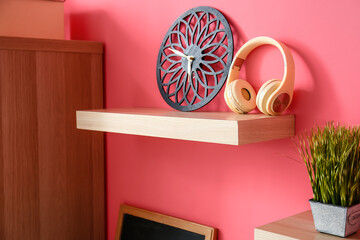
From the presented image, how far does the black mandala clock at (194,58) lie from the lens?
155 cm

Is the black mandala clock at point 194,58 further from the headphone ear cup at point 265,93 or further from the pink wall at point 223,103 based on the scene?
the headphone ear cup at point 265,93

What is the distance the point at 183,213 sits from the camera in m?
1.74

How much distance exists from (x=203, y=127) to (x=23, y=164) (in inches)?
33.8

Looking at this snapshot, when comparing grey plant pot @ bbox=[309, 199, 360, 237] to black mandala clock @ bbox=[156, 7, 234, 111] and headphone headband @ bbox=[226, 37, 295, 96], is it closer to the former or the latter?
headphone headband @ bbox=[226, 37, 295, 96]

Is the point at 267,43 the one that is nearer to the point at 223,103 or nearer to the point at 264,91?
the point at 264,91

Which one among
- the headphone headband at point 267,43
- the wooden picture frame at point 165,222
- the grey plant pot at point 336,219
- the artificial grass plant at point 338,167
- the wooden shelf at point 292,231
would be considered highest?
the headphone headband at point 267,43

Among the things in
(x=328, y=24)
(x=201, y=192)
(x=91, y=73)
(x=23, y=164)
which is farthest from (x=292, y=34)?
(x=23, y=164)

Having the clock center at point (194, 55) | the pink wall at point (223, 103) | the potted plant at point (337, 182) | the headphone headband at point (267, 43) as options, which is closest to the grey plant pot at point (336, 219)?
the potted plant at point (337, 182)

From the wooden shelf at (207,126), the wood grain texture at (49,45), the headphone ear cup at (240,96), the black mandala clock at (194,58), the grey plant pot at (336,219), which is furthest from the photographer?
the wood grain texture at (49,45)

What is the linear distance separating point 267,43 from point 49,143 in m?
0.98

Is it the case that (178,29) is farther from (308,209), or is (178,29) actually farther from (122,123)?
(308,209)

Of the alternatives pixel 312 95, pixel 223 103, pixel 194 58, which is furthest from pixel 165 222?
pixel 312 95

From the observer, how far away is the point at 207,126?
1299 mm

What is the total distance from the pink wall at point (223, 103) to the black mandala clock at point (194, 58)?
0.04m
